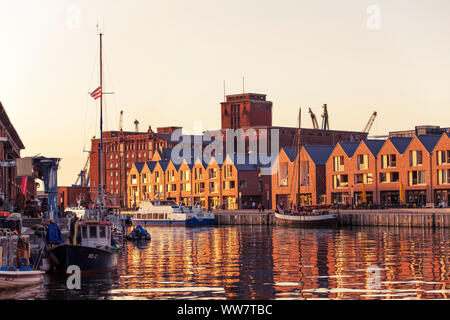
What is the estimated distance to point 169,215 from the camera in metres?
129

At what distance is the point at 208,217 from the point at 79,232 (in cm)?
8101

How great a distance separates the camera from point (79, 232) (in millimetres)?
48750

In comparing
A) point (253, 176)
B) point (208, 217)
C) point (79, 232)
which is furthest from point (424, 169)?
point (79, 232)

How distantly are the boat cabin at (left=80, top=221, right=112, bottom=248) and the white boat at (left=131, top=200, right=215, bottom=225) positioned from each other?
77486 mm

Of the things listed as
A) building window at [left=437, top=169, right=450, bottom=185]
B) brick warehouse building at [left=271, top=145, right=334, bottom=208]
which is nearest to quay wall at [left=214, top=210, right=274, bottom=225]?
brick warehouse building at [left=271, top=145, right=334, bottom=208]

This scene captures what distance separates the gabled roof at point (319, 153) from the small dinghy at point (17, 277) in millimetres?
108597

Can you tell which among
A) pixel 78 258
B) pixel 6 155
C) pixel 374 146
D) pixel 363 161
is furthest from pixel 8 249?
pixel 374 146

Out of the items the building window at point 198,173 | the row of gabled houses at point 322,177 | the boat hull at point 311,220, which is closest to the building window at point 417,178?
the row of gabled houses at point 322,177

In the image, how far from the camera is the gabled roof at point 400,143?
129 metres

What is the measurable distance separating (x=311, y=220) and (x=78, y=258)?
63.6 metres

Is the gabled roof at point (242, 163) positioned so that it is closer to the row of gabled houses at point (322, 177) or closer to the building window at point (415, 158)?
the row of gabled houses at point (322, 177)
